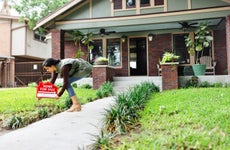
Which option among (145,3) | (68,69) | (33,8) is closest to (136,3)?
(145,3)

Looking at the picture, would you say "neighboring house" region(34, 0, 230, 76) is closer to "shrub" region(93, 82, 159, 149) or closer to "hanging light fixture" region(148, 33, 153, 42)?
"hanging light fixture" region(148, 33, 153, 42)

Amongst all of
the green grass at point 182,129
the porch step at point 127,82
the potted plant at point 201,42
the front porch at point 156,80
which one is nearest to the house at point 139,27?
the potted plant at point 201,42

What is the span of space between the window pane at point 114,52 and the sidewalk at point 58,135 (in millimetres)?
9727

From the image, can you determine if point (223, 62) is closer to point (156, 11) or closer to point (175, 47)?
point (175, 47)

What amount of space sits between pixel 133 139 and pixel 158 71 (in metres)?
10.8

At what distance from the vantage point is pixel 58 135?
3.55 m

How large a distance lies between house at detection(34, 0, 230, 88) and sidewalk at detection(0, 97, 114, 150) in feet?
24.1

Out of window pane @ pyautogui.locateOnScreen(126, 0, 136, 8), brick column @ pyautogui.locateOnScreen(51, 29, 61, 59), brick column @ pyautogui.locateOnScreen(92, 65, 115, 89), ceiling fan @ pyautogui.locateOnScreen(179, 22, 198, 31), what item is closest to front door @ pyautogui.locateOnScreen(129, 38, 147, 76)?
ceiling fan @ pyautogui.locateOnScreen(179, 22, 198, 31)

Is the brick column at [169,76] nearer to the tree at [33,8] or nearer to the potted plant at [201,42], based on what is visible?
the potted plant at [201,42]

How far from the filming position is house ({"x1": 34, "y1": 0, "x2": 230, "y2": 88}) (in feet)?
34.2

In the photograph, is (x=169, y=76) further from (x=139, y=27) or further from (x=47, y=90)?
(x=47, y=90)

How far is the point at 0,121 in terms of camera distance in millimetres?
4715

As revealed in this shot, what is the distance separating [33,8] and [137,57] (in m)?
12.6

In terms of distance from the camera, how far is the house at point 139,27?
10414mm
